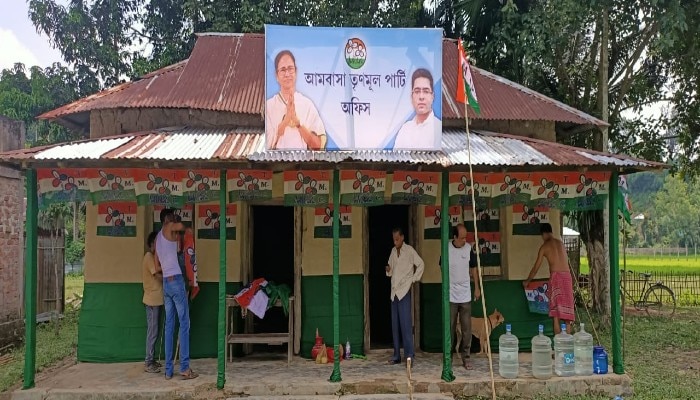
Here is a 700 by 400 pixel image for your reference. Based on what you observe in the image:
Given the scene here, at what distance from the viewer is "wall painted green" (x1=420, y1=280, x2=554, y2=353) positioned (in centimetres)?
862

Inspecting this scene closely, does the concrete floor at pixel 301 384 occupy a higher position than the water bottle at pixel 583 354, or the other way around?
the water bottle at pixel 583 354

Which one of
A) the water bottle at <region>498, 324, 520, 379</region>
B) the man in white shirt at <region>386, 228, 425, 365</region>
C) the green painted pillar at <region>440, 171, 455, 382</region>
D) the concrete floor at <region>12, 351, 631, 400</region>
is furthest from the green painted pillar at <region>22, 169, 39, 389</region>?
the water bottle at <region>498, 324, 520, 379</region>

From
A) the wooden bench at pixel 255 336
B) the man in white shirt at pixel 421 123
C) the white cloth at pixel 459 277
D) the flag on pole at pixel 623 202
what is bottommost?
the wooden bench at pixel 255 336

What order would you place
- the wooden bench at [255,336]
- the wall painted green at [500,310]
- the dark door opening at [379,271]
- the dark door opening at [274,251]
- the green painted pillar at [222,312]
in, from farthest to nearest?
the dark door opening at [379,271], the dark door opening at [274,251], the wall painted green at [500,310], the wooden bench at [255,336], the green painted pillar at [222,312]

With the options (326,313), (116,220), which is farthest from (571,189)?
(116,220)

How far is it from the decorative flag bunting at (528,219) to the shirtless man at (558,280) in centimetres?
60

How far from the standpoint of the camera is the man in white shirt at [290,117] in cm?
705

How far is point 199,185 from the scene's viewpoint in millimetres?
7035

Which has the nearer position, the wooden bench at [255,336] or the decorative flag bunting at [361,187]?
the decorative flag bunting at [361,187]

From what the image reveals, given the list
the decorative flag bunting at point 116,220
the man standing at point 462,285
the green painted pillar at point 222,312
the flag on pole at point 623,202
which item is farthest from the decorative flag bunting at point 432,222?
the decorative flag bunting at point 116,220

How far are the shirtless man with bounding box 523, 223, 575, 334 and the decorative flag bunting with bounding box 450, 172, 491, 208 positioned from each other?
1.08 meters

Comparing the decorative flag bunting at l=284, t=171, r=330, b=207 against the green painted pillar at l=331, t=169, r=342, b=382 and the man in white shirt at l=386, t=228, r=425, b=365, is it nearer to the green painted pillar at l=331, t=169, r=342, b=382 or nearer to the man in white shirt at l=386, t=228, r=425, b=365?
the green painted pillar at l=331, t=169, r=342, b=382

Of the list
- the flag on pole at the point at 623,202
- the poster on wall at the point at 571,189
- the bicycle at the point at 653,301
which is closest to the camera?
the poster on wall at the point at 571,189

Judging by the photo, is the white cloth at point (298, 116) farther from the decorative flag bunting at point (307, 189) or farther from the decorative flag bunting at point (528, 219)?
the decorative flag bunting at point (528, 219)
